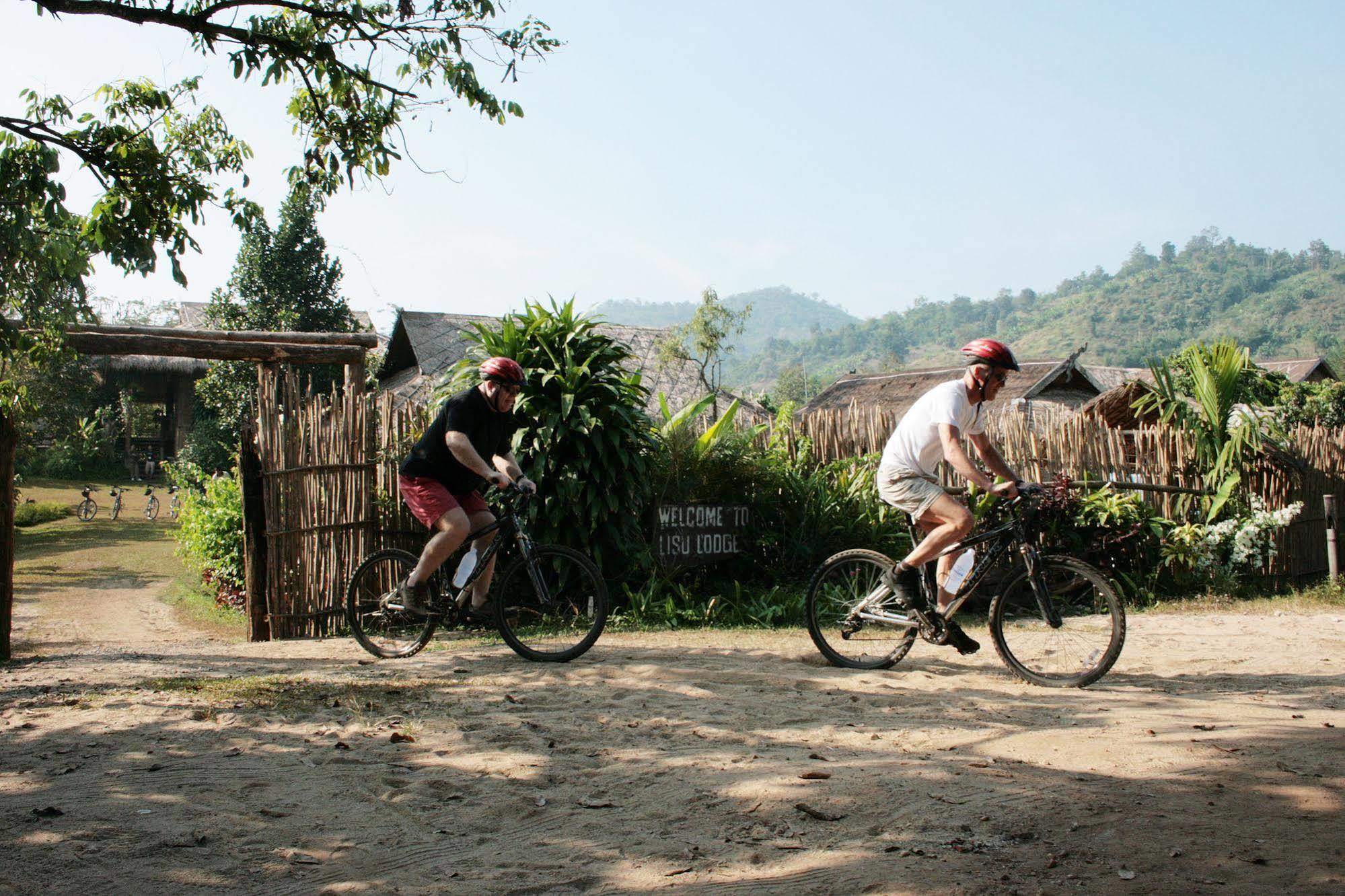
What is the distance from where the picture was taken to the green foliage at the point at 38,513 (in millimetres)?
21422

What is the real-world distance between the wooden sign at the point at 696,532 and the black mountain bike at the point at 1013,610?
2.71 m

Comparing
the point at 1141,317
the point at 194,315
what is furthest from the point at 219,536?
the point at 1141,317

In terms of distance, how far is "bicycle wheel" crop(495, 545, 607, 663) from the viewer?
6.21 metres

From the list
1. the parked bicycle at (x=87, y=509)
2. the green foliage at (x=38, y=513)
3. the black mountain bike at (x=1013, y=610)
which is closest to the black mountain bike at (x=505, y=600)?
the black mountain bike at (x=1013, y=610)

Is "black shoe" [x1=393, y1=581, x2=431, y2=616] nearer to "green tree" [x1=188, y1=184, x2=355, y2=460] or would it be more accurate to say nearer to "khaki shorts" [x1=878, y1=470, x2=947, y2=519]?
"khaki shorts" [x1=878, y1=470, x2=947, y2=519]

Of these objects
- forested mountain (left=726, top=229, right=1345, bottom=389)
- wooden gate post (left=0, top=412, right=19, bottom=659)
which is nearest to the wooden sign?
wooden gate post (left=0, top=412, right=19, bottom=659)

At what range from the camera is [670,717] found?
479 centimetres

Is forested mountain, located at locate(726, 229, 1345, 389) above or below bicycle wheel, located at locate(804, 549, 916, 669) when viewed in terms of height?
above

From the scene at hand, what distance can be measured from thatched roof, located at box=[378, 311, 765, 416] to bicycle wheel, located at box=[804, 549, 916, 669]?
56.6 ft

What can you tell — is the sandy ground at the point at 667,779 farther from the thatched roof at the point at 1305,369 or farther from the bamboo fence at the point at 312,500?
the thatched roof at the point at 1305,369

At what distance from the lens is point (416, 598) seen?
21.1ft

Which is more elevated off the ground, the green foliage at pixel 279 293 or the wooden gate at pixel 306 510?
the green foliage at pixel 279 293

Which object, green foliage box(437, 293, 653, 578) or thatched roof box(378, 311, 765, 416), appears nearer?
green foliage box(437, 293, 653, 578)

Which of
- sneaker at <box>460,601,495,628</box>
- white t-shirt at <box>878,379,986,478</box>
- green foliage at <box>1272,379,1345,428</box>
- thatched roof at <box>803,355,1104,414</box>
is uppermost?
thatched roof at <box>803,355,1104,414</box>
